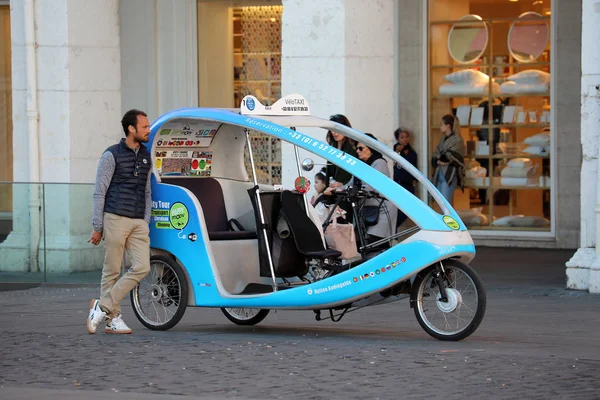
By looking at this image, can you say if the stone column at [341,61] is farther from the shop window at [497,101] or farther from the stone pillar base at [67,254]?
the shop window at [497,101]

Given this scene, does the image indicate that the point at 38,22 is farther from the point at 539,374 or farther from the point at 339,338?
the point at 539,374

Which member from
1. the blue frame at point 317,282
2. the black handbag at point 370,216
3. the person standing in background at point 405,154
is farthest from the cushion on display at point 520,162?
the blue frame at point 317,282

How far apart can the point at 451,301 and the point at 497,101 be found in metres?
8.98

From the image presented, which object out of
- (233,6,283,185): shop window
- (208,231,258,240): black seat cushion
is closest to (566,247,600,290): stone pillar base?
(208,231,258,240): black seat cushion

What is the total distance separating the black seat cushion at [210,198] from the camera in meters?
10.7

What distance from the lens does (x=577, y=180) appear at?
1688 cm

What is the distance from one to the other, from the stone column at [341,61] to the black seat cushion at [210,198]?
310 centimetres

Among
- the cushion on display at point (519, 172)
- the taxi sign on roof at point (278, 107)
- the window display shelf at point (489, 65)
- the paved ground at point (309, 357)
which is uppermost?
the window display shelf at point (489, 65)

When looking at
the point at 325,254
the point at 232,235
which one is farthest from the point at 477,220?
the point at 325,254

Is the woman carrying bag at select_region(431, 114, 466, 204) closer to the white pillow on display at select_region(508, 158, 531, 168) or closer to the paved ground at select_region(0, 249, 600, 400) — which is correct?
the white pillow on display at select_region(508, 158, 531, 168)

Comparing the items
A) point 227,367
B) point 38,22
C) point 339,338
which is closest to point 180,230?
point 339,338

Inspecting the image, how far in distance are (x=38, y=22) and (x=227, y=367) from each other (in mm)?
8244

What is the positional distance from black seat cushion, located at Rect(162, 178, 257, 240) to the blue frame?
439 mm

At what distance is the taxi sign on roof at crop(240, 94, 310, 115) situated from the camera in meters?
10.0
